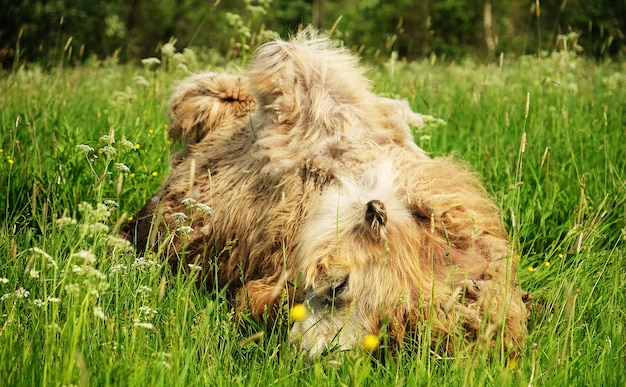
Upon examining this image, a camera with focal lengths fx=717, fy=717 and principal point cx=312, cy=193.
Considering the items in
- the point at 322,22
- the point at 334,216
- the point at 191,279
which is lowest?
the point at 322,22

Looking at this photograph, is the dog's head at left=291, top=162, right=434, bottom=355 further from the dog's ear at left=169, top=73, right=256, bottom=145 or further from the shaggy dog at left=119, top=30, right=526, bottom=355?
the dog's ear at left=169, top=73, right=256, bottom=145

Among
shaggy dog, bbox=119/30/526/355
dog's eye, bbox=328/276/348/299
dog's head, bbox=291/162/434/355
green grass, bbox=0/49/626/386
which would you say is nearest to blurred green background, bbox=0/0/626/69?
green grass, bbox=0/49/626/386

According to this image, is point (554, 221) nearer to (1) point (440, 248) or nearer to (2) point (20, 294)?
(1) point (440, 248)

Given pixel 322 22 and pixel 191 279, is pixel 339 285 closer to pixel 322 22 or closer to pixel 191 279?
pixel 191 279

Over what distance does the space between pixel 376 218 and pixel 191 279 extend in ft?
2.82

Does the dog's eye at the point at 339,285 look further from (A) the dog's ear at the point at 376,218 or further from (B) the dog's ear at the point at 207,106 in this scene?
(B) the dog's ear at the point at 207,106

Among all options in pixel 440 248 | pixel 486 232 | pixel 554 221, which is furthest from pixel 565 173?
pixel 440 248

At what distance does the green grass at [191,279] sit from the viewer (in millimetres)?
2303

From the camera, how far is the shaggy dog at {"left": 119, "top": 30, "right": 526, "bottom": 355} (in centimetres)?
265

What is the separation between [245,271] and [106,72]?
242 inches

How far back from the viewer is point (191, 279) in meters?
2.99

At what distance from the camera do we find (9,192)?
443cm

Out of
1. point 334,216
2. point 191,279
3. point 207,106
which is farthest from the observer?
point 207,106

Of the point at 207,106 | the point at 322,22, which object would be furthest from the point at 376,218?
the point at 322,22
